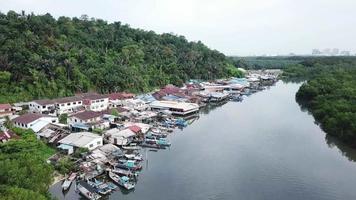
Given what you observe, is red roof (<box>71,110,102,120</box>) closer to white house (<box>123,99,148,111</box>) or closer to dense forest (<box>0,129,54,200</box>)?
white house (<box>123,99,148,111</box>)

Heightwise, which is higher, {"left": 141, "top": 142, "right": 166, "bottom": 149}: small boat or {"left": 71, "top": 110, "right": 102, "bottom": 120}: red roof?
{"left": 71, "top": 110, "right": 102, "bottom": 120}: red roof

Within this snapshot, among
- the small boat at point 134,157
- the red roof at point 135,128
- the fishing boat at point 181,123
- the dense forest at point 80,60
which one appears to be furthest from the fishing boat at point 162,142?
the dense forest at point 80,60

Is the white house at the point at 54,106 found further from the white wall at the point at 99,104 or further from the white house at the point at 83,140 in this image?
the white house at the point at 83,140

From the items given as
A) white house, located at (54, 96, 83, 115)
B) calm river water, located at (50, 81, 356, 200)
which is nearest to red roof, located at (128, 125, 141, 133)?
calm river water, located at (50, 81, 356, 200)

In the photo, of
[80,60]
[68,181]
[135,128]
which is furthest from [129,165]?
[80,60]

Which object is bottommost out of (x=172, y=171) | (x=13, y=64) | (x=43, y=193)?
(x=172, y=171)

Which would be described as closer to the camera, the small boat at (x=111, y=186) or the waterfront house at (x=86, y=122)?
the small boat at (x=111, y=186)

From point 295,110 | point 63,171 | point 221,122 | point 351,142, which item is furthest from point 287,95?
point 63,171

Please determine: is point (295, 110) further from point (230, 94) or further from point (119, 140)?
point (119, 140)
